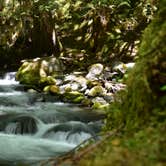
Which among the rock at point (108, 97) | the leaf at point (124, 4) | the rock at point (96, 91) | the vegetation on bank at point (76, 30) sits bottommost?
the rock at point (108, 97)

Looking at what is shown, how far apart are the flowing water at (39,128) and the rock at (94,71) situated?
1.87m

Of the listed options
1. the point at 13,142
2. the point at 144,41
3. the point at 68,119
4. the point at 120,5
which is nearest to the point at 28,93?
the point at 68,119

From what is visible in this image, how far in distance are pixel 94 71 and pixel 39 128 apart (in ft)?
18.2

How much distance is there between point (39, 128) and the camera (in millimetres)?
Result: 10047

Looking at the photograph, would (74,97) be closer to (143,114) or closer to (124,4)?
(124,4)

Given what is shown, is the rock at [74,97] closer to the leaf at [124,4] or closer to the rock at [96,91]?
the rock at [96,91]

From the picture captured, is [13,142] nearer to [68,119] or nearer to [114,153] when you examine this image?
[68,119]

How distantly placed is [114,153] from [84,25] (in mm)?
18395


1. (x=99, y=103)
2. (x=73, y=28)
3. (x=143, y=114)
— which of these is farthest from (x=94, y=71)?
(x=143, y=114)

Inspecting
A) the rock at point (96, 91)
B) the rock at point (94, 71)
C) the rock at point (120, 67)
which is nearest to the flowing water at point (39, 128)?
the rock at point (96, 91)

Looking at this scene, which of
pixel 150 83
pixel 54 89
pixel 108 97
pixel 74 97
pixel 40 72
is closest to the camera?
pixel 150 83

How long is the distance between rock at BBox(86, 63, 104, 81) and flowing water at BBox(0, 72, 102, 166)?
187 centimetres

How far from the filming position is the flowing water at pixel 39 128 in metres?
8.27

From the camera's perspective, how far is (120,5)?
732 inches
